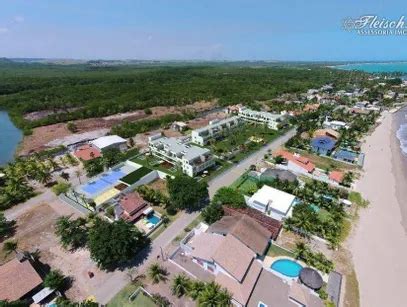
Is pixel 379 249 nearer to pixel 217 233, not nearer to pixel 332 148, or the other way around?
pixel 217 233

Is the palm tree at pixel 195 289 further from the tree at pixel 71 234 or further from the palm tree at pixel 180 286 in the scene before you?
the tree at pixel 71 234

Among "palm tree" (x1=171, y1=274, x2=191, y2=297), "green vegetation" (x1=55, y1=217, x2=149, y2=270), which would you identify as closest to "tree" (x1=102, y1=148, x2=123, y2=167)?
"green vegetation" (x1=55, y1=217, x2=149, y2=270)

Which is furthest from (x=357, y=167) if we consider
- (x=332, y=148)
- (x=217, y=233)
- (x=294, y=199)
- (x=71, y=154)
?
(x=71, y=154)

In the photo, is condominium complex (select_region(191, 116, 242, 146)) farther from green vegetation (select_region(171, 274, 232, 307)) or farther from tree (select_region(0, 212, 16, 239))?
tree (select_region(0, 212, 16, 239))

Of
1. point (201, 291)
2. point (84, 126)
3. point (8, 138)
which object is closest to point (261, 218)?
point (201, 291)

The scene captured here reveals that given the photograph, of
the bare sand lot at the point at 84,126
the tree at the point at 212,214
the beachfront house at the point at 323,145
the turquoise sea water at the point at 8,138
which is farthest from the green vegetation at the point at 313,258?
the turquoise sea water at the point at 8,138
